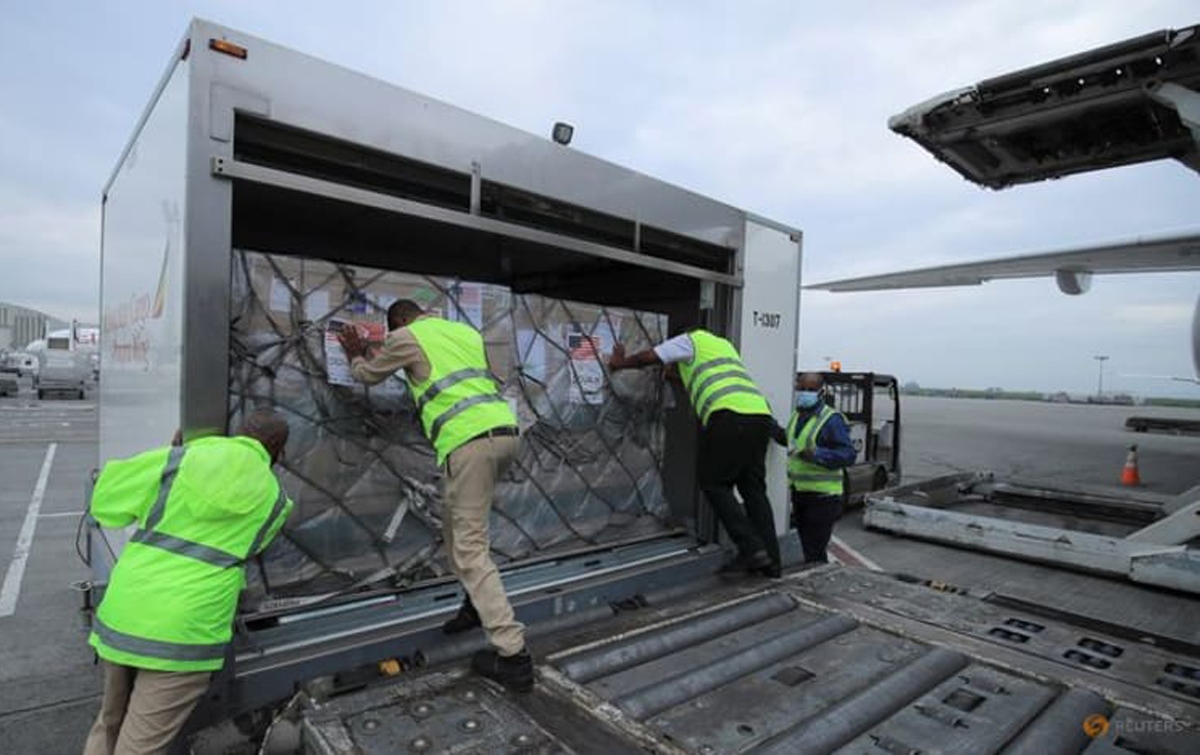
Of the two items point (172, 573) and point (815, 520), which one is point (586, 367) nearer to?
point (172, 573)

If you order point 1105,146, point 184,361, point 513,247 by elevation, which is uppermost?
point 1105,146

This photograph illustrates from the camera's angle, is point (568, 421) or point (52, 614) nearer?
point (568, 421)

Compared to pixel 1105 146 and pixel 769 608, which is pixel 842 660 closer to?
pixel 769 608

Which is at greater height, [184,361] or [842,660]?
[184,361]

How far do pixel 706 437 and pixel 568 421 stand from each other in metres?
0.83

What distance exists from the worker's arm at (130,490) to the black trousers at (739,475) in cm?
265

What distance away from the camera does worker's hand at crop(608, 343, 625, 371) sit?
3668 millimetres

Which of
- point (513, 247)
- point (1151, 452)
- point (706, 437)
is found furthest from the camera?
point (1151, 452)

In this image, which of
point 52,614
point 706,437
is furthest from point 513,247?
point 52,614

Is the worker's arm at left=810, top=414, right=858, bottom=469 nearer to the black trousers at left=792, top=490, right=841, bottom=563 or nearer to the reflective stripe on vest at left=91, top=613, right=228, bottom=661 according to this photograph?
the black trousers at left=792, top=490, right=841, bottom=563

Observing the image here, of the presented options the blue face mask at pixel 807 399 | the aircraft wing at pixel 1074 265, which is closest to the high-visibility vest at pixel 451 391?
the blue face mask at pixel 807 399

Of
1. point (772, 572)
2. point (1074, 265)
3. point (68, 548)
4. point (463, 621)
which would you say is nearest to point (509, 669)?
point (463, 621)

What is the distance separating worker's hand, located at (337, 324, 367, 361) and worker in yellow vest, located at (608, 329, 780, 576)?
4.97ft

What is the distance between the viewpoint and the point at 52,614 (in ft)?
13.6
